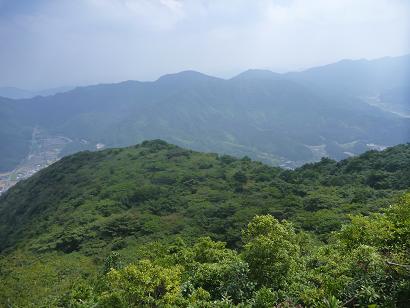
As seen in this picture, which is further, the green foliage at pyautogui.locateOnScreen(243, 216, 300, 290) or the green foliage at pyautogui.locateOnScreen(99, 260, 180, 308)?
the green foliage at pyautogui.locateOnScreen(243, 216, 300, 290)

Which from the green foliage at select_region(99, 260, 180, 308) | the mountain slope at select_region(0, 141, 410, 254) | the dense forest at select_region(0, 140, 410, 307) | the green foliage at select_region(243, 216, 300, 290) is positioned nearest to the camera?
the green foliage at select_region(99, 260, 180, 308)

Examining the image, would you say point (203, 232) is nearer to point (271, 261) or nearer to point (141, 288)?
point (271, 261)

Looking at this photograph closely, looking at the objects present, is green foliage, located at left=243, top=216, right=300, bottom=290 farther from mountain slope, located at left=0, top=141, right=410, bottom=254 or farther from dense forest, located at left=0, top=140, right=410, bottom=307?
mountain slope, located at left=0, top=141, right=410, bottom=254

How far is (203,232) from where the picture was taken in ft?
152

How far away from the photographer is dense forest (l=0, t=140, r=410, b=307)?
15.1 metres

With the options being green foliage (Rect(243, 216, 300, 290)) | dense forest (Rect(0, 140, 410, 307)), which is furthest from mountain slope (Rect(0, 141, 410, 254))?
green foliage (Rect(243, 216, 300, 290))

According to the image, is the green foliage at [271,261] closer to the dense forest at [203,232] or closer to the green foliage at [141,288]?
the dense forest at [203,232]

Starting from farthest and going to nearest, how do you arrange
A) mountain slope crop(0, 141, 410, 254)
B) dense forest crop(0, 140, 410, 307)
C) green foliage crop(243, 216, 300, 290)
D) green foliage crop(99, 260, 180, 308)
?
mountain slope crop(0, 141, 410, 254) < green foliage crop(243, 216, 300, 290) < dense forest crop(0, 140, 410, 307) < green foliage crop(99, 260, 180, 308)

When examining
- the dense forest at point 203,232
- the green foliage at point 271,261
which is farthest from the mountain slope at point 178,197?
the green foliage at point 271,261

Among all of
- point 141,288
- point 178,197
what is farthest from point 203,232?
point 141,288

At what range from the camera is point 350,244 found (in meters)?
18.2

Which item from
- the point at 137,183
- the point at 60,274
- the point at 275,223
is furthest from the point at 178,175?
the point at 275,223

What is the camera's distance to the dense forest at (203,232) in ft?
49.5

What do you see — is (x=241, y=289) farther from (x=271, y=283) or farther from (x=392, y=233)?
(x=392, y=233)
